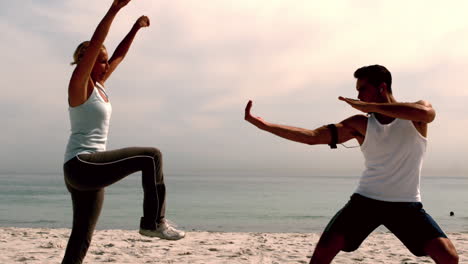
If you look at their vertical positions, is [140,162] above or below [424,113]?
below

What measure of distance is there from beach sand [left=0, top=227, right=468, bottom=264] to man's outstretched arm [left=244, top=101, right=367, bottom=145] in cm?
475

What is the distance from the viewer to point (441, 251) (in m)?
3.90

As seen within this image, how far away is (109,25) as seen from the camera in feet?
12.5

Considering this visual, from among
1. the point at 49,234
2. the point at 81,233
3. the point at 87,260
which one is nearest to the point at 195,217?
the point at 49,234

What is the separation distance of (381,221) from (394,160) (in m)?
0.54

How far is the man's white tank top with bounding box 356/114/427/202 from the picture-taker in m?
4.06

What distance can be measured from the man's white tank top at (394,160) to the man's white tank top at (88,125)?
218 centimetres

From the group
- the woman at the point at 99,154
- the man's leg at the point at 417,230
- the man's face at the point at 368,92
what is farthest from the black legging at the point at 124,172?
the man's leg at the point at 417,230

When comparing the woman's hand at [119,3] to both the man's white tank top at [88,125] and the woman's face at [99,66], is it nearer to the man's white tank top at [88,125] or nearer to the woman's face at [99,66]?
the woman's face at [99,66]

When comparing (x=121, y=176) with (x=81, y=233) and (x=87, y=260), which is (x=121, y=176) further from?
(x=87, y=260)

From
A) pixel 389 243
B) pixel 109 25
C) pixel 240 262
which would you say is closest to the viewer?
pixel 109 25

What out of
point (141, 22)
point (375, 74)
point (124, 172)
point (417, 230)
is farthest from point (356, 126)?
point (141, 22)

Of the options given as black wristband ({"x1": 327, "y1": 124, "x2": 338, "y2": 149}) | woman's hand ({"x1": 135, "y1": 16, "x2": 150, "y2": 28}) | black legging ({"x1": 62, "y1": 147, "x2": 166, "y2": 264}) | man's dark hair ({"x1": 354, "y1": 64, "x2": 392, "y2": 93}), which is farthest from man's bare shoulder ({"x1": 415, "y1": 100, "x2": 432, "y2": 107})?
woman's hand ({"x1": 135, "y1": 16, "x2": 150, "y2": 28})

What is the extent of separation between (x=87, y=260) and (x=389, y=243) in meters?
6.78
